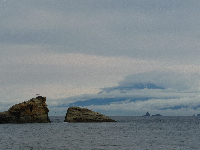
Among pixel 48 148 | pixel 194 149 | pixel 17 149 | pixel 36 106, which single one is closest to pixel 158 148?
pixel 194 149

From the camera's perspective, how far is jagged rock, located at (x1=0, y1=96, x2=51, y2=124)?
4814 inches

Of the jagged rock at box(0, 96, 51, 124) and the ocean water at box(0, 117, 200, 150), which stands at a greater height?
the jagged rock at box(0, 96, 51, 124)

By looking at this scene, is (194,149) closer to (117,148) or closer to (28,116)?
(117,148)

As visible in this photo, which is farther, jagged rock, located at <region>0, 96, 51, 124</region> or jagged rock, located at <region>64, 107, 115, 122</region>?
jagged rock, located at <region>64, 107, 115, 122</region>

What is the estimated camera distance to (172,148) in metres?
49.2

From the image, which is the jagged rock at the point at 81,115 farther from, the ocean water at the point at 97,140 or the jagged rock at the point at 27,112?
the ocean water at the point at 97,140

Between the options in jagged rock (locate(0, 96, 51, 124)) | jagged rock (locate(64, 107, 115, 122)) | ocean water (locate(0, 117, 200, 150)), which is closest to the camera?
ocean water (locate(0, 117, 200, 150))

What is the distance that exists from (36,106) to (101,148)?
81.4 metres

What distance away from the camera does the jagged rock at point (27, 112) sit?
401ft

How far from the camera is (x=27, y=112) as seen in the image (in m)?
123

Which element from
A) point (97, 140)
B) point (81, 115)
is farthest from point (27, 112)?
point (97, 140)

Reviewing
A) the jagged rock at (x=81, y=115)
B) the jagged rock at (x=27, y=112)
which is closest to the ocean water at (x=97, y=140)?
the jagged rock at (x=27, y=112)

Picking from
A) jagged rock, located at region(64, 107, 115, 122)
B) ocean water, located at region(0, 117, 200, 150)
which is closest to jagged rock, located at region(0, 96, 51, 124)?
jagged rock, located at region(64, 107, 115, 122)

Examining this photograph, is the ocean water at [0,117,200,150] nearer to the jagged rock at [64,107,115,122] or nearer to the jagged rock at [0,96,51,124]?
the jagged rock at [0,96,51,124]
